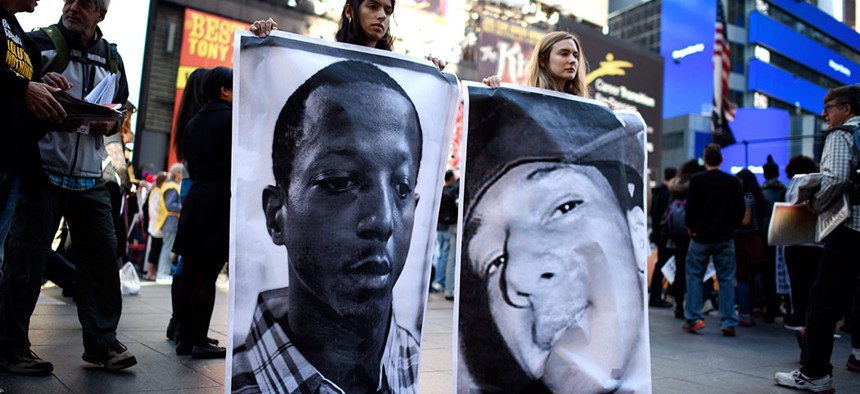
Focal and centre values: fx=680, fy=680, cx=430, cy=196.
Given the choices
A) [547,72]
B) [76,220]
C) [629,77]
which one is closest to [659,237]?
[547,72]

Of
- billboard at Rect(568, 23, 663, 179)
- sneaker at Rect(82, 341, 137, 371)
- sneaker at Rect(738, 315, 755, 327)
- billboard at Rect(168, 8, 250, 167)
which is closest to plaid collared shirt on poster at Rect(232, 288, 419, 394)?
sneaker at Rect(82, 341, 137, 371)

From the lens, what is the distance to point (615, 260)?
2775 millimetres

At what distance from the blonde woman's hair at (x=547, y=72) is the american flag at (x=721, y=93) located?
8.61m

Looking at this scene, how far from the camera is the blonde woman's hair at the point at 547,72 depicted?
132 inches

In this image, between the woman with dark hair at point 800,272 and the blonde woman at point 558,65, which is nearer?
the blonde woman at point 558,65

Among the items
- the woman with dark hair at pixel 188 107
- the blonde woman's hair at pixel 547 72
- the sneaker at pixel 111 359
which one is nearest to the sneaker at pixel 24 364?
the sneaker at pixel 111 359

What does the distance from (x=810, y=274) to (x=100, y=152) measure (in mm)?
6049

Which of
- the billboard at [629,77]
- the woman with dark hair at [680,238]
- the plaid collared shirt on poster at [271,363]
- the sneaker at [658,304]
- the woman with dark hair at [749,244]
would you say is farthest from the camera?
the billboard at [629,77]

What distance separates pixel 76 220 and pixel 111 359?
69cm

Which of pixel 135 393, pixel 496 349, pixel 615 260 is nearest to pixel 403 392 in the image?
pixel 496 349

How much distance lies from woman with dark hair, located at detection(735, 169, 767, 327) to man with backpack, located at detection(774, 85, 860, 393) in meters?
3.10

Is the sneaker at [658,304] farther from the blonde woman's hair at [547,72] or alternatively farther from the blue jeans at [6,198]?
the blue jeans at [6,198]

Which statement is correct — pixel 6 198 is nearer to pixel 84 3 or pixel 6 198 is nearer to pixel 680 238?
pixel 84 3

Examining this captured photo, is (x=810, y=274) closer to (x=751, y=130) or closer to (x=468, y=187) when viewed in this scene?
(x=468, y=187)
